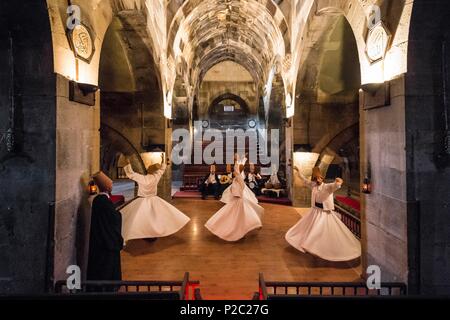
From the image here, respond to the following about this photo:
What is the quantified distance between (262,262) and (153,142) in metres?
6.74

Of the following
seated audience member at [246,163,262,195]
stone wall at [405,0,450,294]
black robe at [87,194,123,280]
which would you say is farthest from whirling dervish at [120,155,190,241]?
seated audience member at [246,163,262,195]

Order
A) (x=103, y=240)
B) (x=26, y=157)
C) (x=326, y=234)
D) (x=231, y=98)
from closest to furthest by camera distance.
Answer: (x=26, y=157) < (x=103, y=240) < (x=326, y=234) < (x=231, y=98)

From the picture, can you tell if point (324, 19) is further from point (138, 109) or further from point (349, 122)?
point (138, 109)

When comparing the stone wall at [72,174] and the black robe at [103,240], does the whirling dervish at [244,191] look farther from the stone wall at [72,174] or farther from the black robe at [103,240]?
the black robe at [103,240]

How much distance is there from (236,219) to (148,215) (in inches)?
82.2

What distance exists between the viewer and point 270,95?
17.6m

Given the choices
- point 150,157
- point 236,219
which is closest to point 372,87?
point 236,219

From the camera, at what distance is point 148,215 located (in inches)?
276

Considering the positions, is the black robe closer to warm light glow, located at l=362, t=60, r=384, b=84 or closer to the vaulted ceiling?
warm light glow, located at l=362, t=60, r=384, b=84

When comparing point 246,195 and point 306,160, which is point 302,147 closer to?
point 306,160

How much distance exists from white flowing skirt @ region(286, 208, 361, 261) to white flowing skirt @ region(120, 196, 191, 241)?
2.92 m

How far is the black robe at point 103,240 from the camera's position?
13.6 feet

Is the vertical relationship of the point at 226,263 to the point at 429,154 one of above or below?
below

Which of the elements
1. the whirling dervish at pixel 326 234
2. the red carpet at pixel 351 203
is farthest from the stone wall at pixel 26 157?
the red carpet at pixel 351 203
